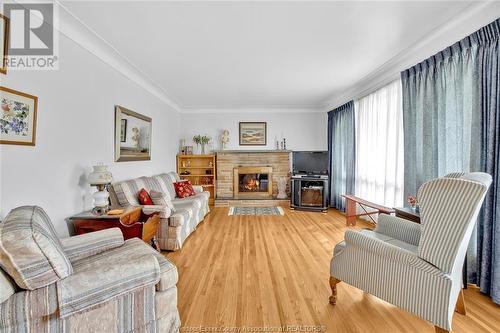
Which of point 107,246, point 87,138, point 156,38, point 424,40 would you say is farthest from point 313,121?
point 107,246

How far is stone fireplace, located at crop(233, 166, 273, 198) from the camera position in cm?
639

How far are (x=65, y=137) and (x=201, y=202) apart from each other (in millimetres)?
2595

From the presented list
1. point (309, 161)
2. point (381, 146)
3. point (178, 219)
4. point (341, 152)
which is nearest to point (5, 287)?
point (178, 219)

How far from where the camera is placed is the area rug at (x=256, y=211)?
5.44m

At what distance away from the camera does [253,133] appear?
654 cm

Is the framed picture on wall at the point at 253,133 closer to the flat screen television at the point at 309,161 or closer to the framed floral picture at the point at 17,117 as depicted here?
the flat screen television at the point at 309,161

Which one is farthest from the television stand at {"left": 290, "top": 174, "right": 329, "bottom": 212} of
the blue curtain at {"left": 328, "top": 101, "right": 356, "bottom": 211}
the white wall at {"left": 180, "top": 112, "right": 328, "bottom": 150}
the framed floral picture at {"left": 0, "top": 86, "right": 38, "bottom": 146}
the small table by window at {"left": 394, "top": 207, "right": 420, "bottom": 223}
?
the framed floral picture at {"left": 0, "top": 86, "right": 38, "bottom": 146}

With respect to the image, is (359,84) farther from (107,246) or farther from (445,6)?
(107,246)

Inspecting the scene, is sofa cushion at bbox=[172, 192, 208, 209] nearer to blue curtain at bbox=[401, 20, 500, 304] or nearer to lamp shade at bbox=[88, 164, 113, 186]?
lamp shade at bbox=[88, 164, 113, 186]

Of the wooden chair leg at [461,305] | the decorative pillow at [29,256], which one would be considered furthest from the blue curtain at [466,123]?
the decorative pillow at [29,256]

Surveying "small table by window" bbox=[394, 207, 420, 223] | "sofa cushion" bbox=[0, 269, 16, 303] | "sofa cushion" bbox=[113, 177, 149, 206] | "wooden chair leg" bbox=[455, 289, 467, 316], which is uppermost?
"sofa cushion" bbox=[113, 177, 149, 206]

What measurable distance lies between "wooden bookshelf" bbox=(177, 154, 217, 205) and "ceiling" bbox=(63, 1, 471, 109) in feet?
8.60

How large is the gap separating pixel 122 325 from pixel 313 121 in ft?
20.8

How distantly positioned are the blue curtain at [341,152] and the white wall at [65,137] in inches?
180
